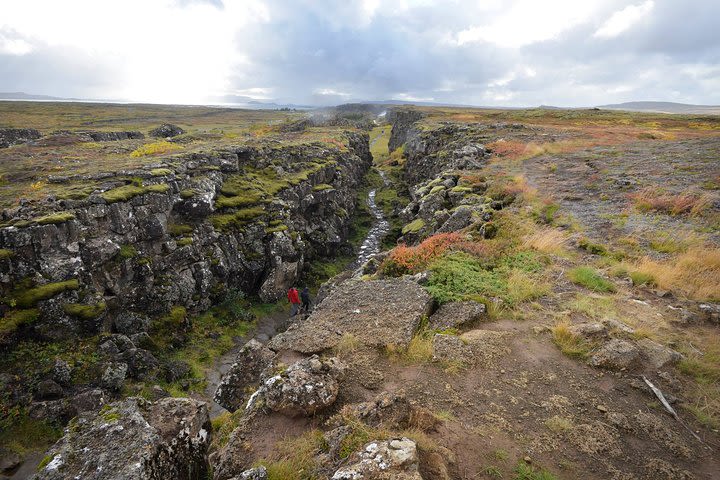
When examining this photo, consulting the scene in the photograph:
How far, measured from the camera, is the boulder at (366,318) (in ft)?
36.0

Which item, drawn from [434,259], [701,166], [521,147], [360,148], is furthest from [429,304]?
[360,148]

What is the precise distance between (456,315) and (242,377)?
712 centimetres

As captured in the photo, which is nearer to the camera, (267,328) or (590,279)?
(590,279)

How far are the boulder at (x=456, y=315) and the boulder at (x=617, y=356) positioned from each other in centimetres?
333

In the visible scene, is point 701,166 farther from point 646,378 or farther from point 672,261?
point 646,378

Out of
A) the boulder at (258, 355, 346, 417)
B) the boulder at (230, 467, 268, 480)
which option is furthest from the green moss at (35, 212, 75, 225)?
the boulder at (230, 467, 268, 480)

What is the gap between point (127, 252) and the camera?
914 inches

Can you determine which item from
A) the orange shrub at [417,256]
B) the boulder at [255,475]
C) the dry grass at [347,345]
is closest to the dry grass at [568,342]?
the dry grass at [347,345]

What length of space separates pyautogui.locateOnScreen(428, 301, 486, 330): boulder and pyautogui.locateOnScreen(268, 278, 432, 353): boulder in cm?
46

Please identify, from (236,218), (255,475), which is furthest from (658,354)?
(236,218)

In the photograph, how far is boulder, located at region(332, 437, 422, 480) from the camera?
540cm

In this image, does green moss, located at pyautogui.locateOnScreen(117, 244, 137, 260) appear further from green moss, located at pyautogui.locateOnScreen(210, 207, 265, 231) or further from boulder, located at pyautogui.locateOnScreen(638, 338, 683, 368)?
boulder, located at pyautogui.locateOnScreen(638, 338, 683, 368)

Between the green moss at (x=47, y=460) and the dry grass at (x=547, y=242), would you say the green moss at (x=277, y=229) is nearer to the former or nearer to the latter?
the dry grass at (x=547, y=242)

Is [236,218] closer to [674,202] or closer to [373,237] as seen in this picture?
[373,237]
